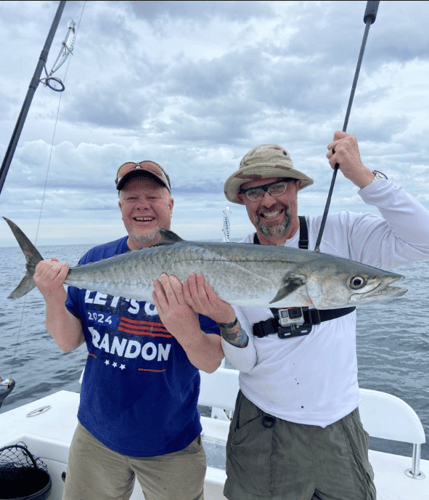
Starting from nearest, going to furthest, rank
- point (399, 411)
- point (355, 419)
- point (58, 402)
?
point (355, 419) < point (399, 411) < point (58, 402)

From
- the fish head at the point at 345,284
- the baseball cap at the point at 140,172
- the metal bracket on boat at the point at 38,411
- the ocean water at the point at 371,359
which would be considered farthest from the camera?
the ocean water at the point at 371,359

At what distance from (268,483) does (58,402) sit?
3.14 m

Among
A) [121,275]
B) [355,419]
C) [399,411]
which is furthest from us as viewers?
[399,411]

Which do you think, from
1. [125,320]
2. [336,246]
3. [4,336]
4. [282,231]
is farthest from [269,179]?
[4,336]

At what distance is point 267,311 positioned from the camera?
7.46ft

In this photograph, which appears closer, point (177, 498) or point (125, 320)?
point (177, 498)

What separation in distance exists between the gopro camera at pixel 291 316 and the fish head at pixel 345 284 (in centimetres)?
12

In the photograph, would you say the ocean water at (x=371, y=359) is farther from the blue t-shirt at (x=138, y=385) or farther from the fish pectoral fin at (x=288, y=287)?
the fish pectoral fin at (x=288, y=287)

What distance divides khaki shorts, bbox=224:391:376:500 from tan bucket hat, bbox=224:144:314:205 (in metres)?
1.48

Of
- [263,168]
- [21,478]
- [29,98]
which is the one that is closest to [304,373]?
[263,168]

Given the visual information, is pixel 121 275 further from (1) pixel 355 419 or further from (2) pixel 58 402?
(2) pixel 58 402

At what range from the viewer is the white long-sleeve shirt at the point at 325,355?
2.00 metres

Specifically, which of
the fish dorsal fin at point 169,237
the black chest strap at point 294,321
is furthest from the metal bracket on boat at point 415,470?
the fish dorsal fin at point 169,237

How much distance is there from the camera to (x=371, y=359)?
8.51 m
